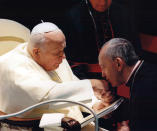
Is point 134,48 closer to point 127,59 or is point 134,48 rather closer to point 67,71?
point 127,59

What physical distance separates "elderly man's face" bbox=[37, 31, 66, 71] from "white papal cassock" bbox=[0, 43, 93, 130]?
0.09 meters

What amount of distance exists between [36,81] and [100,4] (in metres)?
0.89

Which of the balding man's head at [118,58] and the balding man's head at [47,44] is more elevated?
the balding man's head at [47,44]

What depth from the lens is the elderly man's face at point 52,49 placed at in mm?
2219

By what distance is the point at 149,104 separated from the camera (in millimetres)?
1980

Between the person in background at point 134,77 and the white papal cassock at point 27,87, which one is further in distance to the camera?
the white papal cassock at point 27,87

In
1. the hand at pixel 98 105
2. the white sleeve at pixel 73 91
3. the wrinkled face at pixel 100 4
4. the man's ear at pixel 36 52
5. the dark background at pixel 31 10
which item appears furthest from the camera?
the dark background at pixel 31 10

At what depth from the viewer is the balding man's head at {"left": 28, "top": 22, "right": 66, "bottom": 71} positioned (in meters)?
2.22

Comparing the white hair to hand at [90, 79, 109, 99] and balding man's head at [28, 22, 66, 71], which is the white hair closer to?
balding man's head at [28, 22, 66, 71]

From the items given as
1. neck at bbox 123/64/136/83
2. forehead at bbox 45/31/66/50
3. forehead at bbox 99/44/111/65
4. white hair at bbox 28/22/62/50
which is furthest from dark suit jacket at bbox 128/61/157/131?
white hair at bbox 28/22/62/50

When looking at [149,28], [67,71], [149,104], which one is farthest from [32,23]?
[149,104]

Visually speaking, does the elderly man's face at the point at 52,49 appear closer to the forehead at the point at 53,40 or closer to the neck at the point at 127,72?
the forehead at the point at 53,40

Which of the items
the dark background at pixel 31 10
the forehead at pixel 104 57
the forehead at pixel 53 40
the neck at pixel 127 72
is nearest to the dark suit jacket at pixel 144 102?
the neck at pixel 127 72

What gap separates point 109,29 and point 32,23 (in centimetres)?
81
